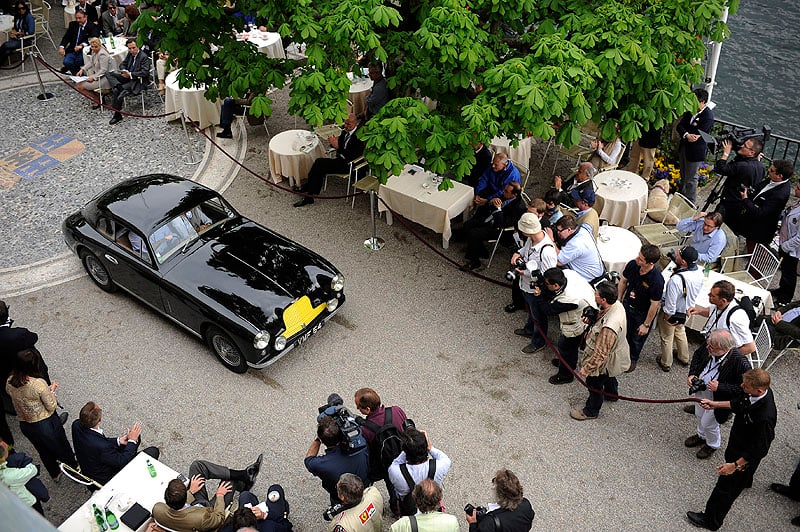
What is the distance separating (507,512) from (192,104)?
10.4 m

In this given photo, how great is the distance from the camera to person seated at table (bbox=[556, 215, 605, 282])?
8039mm

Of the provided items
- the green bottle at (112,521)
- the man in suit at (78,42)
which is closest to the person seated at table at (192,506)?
the green bottle at (112,521)

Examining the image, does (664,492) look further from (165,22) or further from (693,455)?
(165,22)

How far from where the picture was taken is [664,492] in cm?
700

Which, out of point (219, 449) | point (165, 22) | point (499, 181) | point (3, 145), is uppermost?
point (165, 22)

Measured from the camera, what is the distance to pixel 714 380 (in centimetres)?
652

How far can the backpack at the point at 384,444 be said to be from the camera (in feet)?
19.5

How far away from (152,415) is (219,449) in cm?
101

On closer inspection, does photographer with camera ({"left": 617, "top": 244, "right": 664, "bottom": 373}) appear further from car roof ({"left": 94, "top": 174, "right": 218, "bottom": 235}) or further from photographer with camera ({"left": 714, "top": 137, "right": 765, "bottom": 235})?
car roof ({"left": 94, "top": 174, "right": 218, "bottom": 235})

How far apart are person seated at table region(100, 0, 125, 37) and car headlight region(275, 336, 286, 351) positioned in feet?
36.1

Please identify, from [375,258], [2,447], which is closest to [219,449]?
[2,447]

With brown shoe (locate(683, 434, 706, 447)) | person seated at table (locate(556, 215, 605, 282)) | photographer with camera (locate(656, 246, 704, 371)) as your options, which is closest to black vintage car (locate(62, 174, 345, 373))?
person seated at table (locate(556, 215, 605, 282))

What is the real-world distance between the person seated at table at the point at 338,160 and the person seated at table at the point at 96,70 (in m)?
5.45

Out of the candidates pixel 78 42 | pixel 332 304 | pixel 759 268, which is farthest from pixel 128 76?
pixel 759 268
